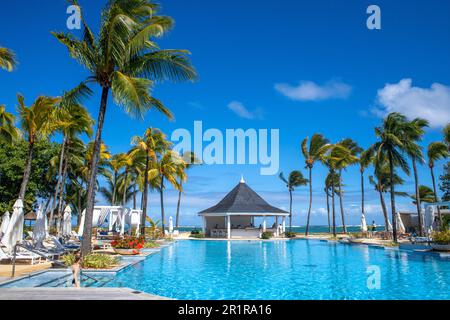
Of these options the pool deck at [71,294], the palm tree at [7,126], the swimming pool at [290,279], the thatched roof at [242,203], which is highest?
the palm tree at [7,126]

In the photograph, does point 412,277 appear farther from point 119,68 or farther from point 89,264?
point 119,68

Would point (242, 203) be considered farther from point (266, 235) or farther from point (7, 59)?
point (7, 59)

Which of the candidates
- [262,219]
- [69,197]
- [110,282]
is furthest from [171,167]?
[110,282]

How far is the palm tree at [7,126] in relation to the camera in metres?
23.8

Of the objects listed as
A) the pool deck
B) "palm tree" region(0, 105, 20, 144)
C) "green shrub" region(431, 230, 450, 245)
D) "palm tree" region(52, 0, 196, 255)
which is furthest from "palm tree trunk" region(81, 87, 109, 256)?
"green shrub" region(431, 230, 450, 245)

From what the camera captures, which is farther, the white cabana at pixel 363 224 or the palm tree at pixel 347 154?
the palm tree at pixel 347 154

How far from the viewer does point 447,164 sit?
116 feet

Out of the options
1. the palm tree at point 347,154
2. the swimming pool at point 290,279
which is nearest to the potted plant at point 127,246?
the swimming pool at point 290,279

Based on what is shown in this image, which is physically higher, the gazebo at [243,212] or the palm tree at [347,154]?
the palm tree at [347,154]

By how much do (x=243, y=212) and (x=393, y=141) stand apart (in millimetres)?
14999

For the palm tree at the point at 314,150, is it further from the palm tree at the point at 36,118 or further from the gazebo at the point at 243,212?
the palm tree at the point at 36,118

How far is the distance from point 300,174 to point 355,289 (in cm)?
3507

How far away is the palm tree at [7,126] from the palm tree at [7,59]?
10351mm
